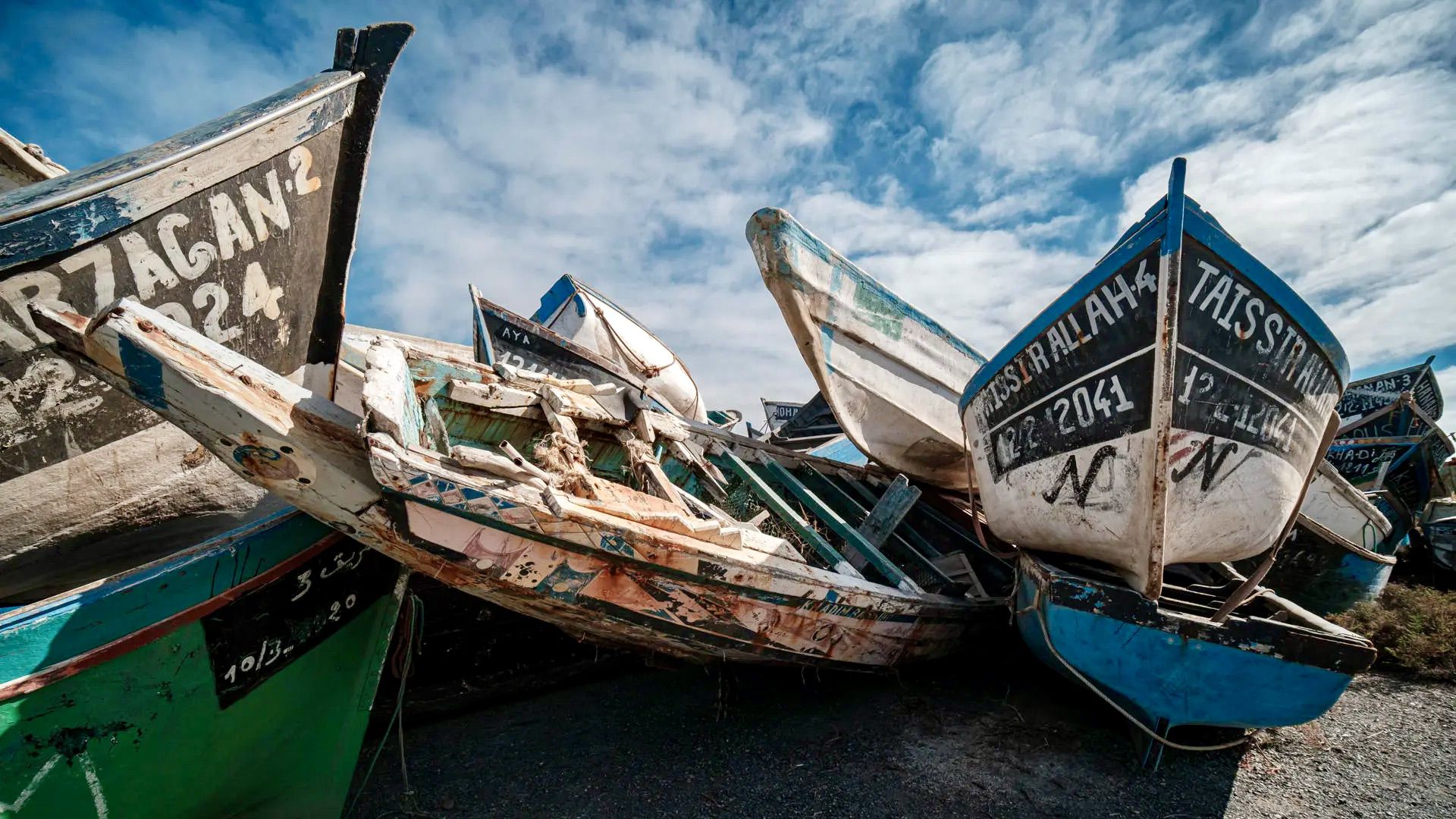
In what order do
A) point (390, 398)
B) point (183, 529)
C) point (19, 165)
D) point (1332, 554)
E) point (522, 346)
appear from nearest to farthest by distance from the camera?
point (390, 398) → point (183, 529) → point (19, 165) → point (1332, 554) → point (522, 346)

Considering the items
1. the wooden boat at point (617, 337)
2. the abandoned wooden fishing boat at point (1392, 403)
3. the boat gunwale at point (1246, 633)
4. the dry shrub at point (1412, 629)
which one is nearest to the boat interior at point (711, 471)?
the boat gunwale at point (1246, 633)

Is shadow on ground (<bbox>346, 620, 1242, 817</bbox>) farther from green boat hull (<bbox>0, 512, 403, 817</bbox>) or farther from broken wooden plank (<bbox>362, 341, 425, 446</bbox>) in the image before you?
broken wooden plank (<bbox>362, 341, 425, 446</bbox>)

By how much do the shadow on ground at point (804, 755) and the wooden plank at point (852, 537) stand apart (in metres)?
0.84

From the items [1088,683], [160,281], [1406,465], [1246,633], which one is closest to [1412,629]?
[1246,633]

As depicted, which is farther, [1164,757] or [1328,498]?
[1328,498]

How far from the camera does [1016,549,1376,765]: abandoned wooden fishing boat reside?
2.82m

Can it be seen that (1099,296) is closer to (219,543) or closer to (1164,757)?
(1164,757)

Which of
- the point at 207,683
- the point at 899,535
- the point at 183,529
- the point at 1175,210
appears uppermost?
the point at 1175,210

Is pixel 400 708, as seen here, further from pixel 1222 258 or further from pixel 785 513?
pixel 1222 258

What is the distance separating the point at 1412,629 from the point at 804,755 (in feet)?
15.3

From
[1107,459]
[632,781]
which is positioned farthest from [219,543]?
[1107,459]

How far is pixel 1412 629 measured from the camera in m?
4.45

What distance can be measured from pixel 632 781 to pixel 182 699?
6.40 ft

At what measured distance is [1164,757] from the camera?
3.22 metres
